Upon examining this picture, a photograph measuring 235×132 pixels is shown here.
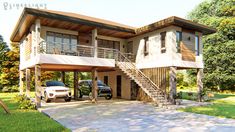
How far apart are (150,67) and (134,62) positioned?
2.28m

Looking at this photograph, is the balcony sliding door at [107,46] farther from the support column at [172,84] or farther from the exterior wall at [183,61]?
the support column at [172,84]

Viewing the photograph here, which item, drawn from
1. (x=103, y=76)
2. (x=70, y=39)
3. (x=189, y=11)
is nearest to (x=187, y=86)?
(x=189, y=11)

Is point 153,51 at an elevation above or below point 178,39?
below

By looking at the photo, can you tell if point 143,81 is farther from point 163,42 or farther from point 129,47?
point 129,47

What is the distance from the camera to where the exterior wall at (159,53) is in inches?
602

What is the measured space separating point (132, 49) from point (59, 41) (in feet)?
22.5

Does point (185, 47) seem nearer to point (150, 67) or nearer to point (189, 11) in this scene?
point (150, 67)

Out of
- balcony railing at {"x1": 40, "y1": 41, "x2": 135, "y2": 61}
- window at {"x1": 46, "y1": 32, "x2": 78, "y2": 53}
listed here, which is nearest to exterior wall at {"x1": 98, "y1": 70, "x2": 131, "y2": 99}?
balcony railing at {"x1": 40, "y1": 41, "x2": 135, "y2": 61}

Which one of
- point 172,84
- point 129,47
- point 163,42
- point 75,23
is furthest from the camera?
point 129,47

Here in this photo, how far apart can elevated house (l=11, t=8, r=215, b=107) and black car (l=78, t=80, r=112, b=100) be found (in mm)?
→ 1987

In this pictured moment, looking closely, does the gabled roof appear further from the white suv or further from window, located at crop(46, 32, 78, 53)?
the white suv

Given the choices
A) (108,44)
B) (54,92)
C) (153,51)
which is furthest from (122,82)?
(54,92)

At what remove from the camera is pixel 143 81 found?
657 inches

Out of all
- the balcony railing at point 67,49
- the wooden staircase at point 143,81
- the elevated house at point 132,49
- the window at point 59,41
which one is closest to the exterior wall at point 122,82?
the elevated house at point 132,49
